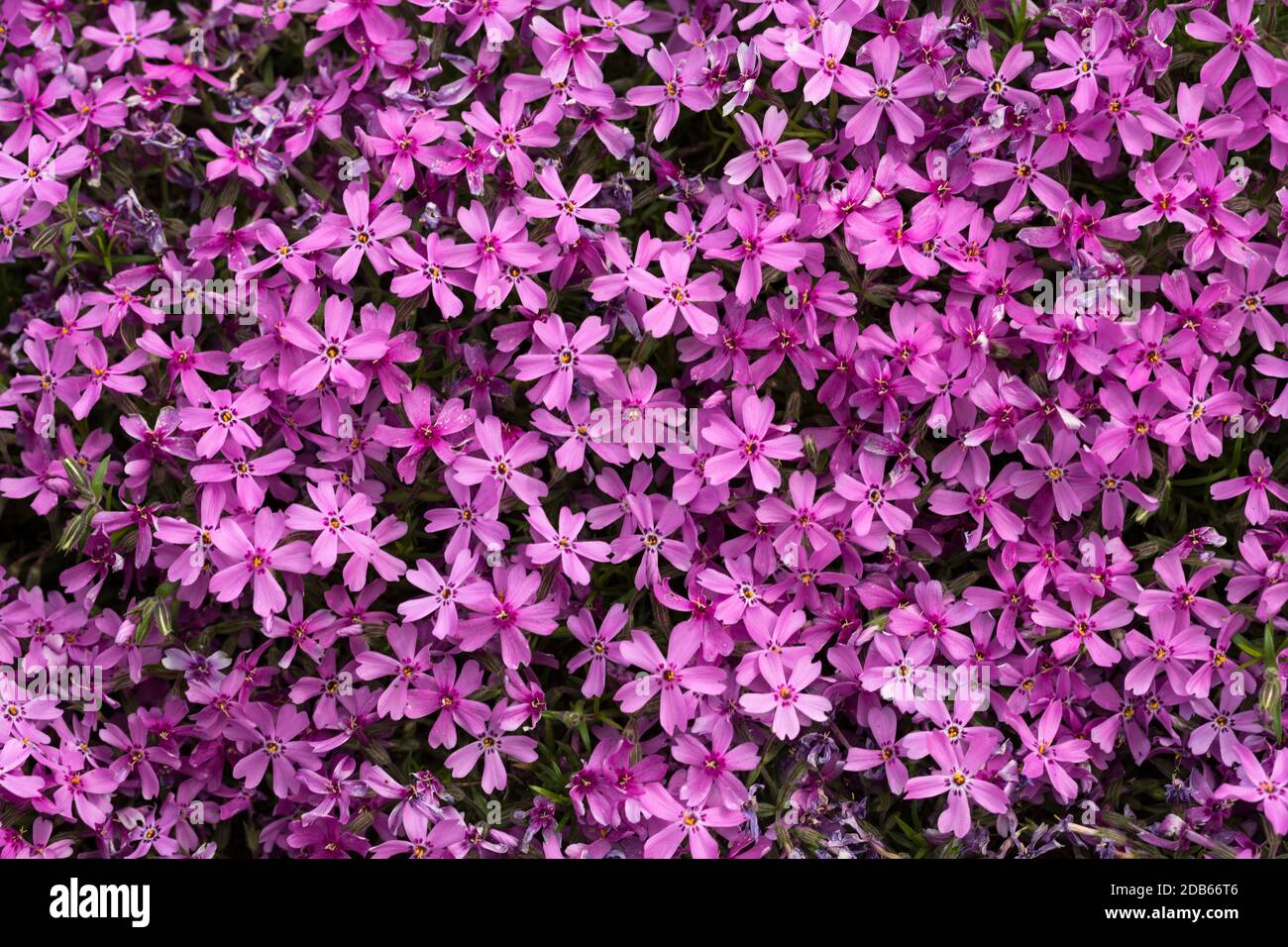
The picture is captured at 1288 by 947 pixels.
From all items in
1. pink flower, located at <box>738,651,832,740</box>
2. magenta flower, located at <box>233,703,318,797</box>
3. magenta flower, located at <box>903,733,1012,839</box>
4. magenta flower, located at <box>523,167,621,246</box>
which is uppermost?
magenta flower, located at <box>523,167,621,246</box>

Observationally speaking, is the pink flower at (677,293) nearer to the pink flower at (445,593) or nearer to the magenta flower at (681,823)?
the pink flower at (445,593)

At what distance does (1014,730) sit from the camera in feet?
7.59

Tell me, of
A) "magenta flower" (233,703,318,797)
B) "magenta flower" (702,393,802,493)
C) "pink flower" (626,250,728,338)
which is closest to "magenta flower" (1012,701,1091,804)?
"magenta flower" (702,393,802,493)

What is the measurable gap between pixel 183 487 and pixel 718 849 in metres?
1.39

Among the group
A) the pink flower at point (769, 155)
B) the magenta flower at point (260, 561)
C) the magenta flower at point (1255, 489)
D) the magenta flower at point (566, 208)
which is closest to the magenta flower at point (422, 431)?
the magenta flower at point (260, 561)

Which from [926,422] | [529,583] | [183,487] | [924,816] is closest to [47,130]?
[183,487]

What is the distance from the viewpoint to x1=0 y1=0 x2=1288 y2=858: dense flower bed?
2270 mm

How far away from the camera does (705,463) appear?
226 centimetres

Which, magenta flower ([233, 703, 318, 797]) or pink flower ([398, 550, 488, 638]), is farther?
magenta flower ([233, 703, 318, 797])

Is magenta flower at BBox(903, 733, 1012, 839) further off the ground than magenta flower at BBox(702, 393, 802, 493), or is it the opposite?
magenta flower at BBox(702, 393, 802, 493)

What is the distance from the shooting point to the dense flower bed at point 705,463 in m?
2.27

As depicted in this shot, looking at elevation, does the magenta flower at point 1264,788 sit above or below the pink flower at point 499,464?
below

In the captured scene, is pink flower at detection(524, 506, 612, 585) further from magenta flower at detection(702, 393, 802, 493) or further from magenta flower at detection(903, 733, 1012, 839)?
magenta flower at detection(903, 733, 1012, 839)

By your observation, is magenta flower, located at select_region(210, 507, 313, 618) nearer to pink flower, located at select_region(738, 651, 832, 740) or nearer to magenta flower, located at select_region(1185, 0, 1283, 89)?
pink flower, located at select_region(738, 651, 832, 740)
